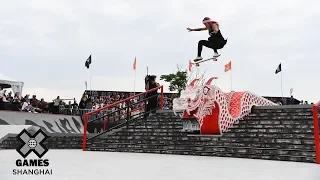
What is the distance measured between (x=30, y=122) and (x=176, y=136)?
23.0 ft

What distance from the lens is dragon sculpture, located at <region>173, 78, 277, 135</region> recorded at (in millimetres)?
10578

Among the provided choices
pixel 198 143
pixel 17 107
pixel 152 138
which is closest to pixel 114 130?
pixel 152 138

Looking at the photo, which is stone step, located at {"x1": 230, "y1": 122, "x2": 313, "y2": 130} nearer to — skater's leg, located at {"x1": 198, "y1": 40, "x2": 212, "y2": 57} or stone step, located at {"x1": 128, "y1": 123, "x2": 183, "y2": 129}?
stone step, located at {"x1": 128, "y1": 123, "x2": 183, "y2": 129}

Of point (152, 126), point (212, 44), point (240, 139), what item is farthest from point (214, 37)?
point (152, 126)

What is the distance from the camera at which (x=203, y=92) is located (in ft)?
34.8

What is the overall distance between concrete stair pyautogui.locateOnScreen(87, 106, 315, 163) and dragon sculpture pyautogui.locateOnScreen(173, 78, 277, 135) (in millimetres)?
246

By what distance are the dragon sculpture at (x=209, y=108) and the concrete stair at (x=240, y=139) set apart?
0.81 ft

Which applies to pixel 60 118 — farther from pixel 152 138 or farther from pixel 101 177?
pixel 101 177

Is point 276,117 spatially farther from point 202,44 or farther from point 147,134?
point 147,134

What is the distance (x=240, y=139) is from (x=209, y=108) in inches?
45.8

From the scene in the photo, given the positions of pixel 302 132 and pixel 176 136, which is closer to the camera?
pixel 302 132

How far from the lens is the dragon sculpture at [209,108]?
10.6 meters

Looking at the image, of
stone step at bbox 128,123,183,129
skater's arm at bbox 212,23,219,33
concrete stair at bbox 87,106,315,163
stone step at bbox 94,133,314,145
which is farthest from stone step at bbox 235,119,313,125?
skater's arm at bbox 212,23,219,33

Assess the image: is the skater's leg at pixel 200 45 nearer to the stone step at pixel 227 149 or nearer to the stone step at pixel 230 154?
the stone step at pixel 227 149
